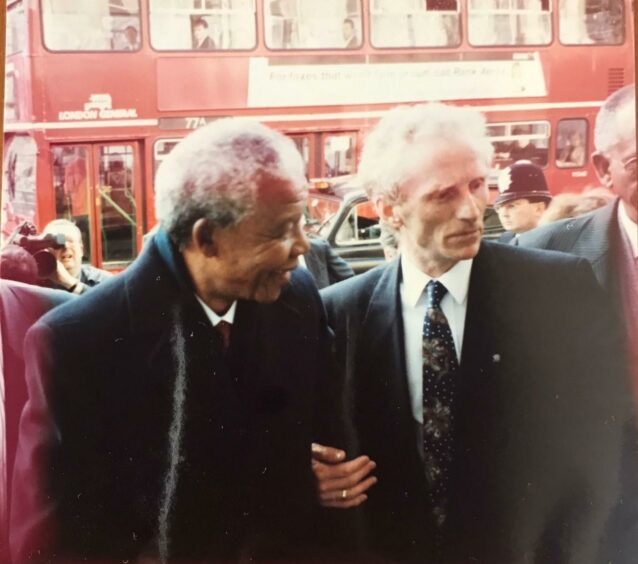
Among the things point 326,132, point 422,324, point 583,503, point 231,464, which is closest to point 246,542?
point 231,464

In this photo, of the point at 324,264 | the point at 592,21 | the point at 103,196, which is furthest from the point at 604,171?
the point at 103,196

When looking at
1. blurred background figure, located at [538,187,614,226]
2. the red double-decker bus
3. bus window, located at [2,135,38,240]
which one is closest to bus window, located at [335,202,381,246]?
the red double-decker bus

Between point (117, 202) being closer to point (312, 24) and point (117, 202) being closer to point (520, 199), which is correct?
point (312, 24)

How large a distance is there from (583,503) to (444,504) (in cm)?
35

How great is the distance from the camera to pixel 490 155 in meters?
1.68

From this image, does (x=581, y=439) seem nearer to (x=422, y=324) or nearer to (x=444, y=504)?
(x=444, y=504)

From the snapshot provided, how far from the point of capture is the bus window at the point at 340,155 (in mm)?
1679

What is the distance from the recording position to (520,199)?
1752mm

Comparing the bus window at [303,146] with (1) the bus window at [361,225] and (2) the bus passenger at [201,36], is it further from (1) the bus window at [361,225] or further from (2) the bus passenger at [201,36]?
(2) the bus passenger at [201,36]

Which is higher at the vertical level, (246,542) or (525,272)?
(525,272)

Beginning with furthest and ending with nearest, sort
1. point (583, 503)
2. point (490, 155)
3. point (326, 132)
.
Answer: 1. point (583, 503)
2. point (490, 155)
3. point (326, 132)

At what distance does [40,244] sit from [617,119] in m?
1.41

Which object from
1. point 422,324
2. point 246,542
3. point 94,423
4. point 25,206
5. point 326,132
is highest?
point 326,132

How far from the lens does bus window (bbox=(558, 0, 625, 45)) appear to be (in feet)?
5.90
